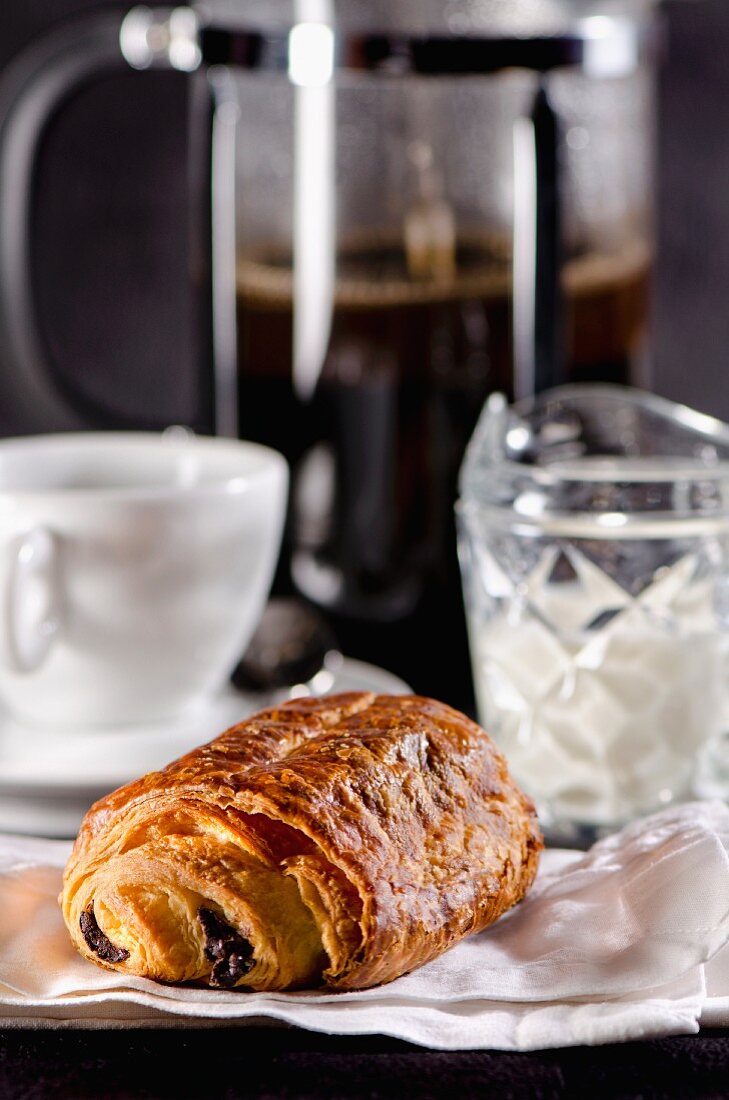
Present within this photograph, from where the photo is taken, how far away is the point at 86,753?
0.64 m

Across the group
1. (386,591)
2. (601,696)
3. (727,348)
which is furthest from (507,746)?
(727,348)

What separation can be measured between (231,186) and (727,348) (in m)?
0.68

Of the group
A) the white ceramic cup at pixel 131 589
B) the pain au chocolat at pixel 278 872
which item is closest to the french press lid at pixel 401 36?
the white ceramic cup at pixel 131 589

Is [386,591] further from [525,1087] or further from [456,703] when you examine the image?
[525,1087]

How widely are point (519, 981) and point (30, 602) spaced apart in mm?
315

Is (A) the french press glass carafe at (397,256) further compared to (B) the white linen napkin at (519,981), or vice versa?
(A) the french press glass carafe at (397,256)

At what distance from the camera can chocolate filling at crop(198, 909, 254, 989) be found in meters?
0.41

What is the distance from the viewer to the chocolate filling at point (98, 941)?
0.42 m

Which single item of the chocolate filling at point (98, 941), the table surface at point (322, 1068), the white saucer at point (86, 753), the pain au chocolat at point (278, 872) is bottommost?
the white saucer at point (86, 753)

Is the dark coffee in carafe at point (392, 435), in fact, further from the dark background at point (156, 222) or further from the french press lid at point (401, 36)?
the dark background at point (156, 222)

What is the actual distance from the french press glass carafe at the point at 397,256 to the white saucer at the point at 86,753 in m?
0.06

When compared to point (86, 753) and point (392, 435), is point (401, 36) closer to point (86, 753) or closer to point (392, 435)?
point (392, 435)

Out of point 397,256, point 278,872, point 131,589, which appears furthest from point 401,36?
point 278,872

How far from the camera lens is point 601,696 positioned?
595 millimetres
